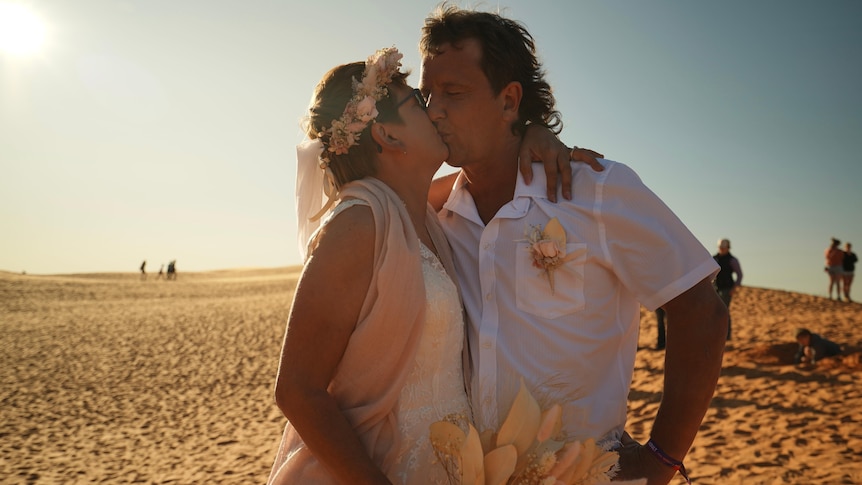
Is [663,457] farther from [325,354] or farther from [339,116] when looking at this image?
[339,116]

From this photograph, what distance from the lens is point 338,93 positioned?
239 centimetres

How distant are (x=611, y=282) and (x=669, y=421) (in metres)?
0.59

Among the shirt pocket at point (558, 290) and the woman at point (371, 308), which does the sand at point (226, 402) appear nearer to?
the shirt pocket at point (558, 290)

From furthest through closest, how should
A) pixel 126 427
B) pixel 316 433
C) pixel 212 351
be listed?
pixel 212 351
pixel 126 427
pixel 316 433

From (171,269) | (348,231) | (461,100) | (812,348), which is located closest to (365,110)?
(348,231)

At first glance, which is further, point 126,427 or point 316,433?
point 126,427

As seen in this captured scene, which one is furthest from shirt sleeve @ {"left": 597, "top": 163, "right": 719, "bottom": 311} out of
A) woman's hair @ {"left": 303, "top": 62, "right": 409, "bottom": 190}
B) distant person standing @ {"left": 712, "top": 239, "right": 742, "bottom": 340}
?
distant person standing @ {"left": 712, "top": 239, "right": 742, "bottom": 340}

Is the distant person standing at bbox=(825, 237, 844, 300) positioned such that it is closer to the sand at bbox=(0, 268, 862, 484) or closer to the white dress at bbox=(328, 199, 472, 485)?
the sand at bbox=(0, 268, 862, 484)

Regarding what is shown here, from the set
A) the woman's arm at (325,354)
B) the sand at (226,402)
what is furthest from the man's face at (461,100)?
the sand at (226,402)

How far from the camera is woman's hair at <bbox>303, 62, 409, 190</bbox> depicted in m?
2.36

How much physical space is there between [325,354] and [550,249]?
1.00 meters

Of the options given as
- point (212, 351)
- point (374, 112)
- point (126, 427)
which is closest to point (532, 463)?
point (374, 112)

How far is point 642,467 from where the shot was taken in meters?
2.26

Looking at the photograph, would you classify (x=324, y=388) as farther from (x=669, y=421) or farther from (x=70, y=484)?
(x=70, y=484)
